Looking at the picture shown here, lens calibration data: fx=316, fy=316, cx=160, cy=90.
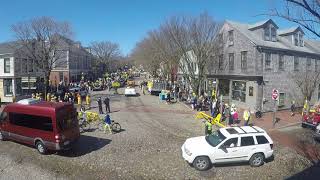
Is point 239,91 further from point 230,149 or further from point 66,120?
point 66,120

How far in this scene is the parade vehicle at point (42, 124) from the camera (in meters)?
14.7

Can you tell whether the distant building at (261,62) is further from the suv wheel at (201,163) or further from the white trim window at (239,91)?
the suv wheel at (201,163)

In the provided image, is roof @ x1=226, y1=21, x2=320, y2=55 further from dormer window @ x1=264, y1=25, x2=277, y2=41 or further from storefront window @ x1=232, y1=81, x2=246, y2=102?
storefront window @ x1=232, y1=81, x2=246, y2=102

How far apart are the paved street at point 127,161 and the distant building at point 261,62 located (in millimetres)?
11363

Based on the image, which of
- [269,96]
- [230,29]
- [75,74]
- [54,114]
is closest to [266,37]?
[230,29]

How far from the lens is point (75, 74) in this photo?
210 feet

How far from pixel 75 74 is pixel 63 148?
51.1 meters

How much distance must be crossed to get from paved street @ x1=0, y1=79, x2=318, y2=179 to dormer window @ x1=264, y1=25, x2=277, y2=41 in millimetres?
15788

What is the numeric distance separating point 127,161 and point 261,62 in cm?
1830

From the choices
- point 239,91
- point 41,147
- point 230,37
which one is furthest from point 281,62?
point 41,147

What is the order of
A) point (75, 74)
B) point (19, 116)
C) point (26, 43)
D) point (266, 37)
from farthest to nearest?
point (75, 74)
point (26, 43)
point (266, 37)
point (19, 116)

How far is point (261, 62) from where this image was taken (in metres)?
28.3

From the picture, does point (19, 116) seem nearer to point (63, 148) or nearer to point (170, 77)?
point (63, 148)

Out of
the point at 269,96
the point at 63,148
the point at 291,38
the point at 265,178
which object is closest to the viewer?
the point at 265,178
